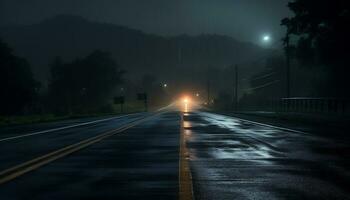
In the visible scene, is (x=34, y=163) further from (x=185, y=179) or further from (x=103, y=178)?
(x=185, y=179)

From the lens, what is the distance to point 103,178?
960 centimetres

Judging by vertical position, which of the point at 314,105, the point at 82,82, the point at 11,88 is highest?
the point at 82,82

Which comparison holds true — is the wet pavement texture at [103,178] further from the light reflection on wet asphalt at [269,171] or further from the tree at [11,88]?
the tree at [11,88]

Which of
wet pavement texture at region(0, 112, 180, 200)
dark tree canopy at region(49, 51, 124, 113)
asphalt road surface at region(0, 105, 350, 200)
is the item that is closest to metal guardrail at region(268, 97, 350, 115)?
asphalt road surface at region(0, 105, 350, 200)

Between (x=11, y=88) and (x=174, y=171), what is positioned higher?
(x=11, y=88)

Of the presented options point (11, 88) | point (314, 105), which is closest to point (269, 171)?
point (314, 105)

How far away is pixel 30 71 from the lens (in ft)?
417

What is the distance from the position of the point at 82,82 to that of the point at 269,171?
521 ft

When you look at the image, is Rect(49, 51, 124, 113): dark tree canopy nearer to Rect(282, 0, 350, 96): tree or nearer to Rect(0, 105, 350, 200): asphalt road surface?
Rect(282, 0, 350, 96): tree

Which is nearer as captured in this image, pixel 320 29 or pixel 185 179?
pixel 185 179

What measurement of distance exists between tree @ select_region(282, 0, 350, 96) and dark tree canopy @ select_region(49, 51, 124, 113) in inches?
4449

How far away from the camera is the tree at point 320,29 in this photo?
4594 centimetres

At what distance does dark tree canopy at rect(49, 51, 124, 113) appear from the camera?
162m

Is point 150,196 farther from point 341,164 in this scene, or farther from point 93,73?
point 93,73
